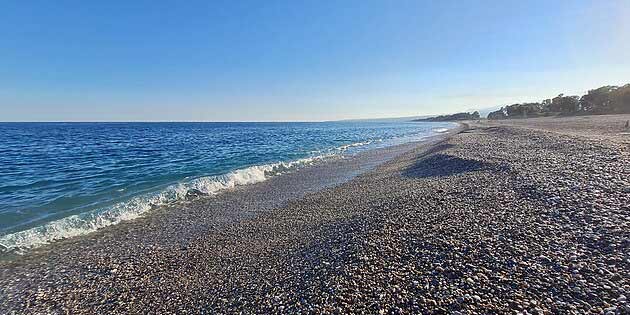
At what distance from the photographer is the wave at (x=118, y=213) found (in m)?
9.81

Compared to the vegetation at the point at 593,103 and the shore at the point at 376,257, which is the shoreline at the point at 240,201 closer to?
the shore at the point at 376,257

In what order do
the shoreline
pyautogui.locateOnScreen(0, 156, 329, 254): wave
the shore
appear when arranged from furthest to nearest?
the shoreline
pyautogui.locateOnScreen(0, 156, 329, 254): wave
the shore

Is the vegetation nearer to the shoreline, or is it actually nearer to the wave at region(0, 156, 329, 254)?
the shoreline

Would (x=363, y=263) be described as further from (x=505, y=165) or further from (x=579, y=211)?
(x=505, y=165)

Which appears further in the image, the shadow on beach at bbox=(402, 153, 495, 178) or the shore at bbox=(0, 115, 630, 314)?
the shadow on beach at bbox=(402, 153, 495, 178)

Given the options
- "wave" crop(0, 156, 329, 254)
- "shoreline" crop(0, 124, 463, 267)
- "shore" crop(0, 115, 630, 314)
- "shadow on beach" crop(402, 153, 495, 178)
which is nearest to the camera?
"shore" crop(0, 115, 630, 314)

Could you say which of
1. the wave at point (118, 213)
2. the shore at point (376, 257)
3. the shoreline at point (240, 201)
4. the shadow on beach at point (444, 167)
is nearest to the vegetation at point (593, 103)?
the shadow on beach at point (444, 167)

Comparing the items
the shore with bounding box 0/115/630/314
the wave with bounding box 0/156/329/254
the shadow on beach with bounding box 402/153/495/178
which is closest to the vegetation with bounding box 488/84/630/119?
the shadow on beach with bounding box 402/153/495/178

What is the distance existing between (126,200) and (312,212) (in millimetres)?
10180

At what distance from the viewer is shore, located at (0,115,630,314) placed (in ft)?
15.9

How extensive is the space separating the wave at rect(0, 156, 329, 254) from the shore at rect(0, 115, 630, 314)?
33.8 inches

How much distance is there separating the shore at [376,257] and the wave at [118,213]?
859 millimetres

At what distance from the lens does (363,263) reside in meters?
6.26

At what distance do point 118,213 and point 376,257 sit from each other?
11.8m
